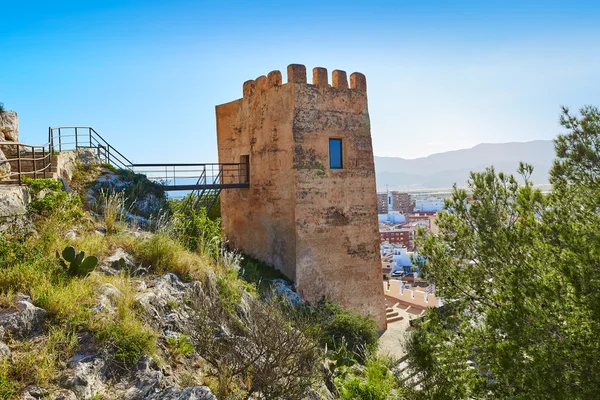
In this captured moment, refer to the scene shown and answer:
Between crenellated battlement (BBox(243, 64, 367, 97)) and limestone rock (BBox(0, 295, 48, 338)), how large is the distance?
397 inches

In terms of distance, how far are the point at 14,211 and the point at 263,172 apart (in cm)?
857

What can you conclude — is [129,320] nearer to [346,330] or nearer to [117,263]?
[117,263]

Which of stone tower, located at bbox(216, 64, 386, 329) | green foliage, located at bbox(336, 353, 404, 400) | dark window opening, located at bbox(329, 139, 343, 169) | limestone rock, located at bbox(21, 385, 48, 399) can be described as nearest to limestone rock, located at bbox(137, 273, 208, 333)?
limestone rock, located at bbox(21, 385, 48, 399)

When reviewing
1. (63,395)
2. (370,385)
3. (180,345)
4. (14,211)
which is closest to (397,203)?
(370,385)

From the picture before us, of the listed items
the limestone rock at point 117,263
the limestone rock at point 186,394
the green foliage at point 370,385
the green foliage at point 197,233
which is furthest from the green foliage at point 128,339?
Answer: the green foliage at point 370,385

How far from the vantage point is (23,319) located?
17.5 ft

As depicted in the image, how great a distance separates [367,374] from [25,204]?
7.56 meters

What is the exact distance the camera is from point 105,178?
1343cm

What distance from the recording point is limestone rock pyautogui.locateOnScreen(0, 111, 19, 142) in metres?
12.5

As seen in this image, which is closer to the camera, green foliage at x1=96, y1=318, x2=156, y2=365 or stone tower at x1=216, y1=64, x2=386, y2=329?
green foliage at x1=96, y1=318, x2=156, y2=365

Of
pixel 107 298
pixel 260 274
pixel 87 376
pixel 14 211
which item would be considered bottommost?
pixel 260 274

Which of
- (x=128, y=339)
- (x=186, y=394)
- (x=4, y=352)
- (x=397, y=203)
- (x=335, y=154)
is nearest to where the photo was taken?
(x=4, y=352)

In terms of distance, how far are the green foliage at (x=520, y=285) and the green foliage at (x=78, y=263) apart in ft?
19.7

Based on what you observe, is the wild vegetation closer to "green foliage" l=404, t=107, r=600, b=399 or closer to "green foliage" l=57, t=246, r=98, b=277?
"green foliage" l=57, t=246, r=98, b=277
